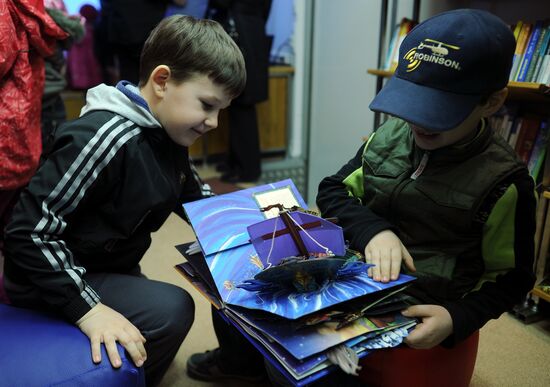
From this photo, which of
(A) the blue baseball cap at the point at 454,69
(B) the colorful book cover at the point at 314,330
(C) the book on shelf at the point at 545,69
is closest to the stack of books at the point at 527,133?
(C) the book on shelf at the point at 545,69

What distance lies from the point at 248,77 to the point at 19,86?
1.50 metres

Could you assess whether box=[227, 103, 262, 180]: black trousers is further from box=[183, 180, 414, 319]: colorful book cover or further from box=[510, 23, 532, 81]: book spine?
box=[183, 180, 414, 319]: colorful book cover

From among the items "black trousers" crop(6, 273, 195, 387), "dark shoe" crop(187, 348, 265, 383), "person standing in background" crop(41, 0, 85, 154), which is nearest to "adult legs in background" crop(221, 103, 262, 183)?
"person standing in background" crop(41, 0, 85, 154)

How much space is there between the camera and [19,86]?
137 cm

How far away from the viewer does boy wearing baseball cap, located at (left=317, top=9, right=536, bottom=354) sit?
763 mm

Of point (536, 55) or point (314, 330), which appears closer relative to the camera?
point (314, 330)

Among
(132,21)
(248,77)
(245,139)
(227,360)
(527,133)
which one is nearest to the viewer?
(227,360)

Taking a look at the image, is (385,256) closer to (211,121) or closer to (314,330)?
(314,330)

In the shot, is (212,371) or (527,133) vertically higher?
(527,133)

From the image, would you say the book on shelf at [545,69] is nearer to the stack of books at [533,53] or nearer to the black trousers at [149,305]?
the stack of books at [533,53]

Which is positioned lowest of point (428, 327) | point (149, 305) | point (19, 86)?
point (149, 305)

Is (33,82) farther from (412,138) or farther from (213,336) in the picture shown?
(412,138)

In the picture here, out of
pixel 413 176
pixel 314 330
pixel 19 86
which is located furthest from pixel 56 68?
pixel 314 330

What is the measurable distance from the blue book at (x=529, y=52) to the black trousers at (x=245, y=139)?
166 centimetres
